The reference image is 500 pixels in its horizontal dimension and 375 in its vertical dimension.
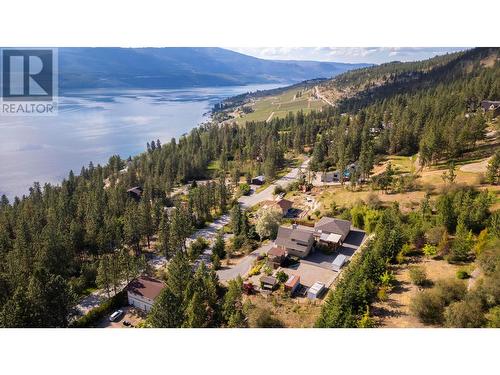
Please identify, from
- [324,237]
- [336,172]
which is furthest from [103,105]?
[324,237]

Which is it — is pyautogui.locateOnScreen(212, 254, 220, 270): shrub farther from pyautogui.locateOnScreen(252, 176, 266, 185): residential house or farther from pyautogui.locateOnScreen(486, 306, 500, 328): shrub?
pyautogui.locateOnScreen(252, 176, 266, 185): residential house

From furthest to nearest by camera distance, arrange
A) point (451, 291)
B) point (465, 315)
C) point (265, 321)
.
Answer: point (265, 321) < point (451, 291) < point (465, 315)

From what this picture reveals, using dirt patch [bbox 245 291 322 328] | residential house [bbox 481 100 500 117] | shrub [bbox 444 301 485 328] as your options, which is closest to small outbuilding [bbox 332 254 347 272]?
dirt patch [bbox 245 291 322 328]

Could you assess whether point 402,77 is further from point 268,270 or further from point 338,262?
point 268,270

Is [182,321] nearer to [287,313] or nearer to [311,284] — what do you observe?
[287,313]

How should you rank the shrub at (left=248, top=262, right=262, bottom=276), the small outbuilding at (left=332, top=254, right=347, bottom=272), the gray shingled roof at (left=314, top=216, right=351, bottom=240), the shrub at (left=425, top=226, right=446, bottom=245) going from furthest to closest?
the gray shingled roof at (left=314, top=216, right=351, bottom=240) → the shrub at (left=248, top=262, right=262, bottom=276) → the small outbuilding at (left=332, top=254, right=347, bottom=272) → the shrub at (left=425, top=226, right=446, bottom=245)

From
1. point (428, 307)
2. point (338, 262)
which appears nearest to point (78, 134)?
A: point (338, 262)
